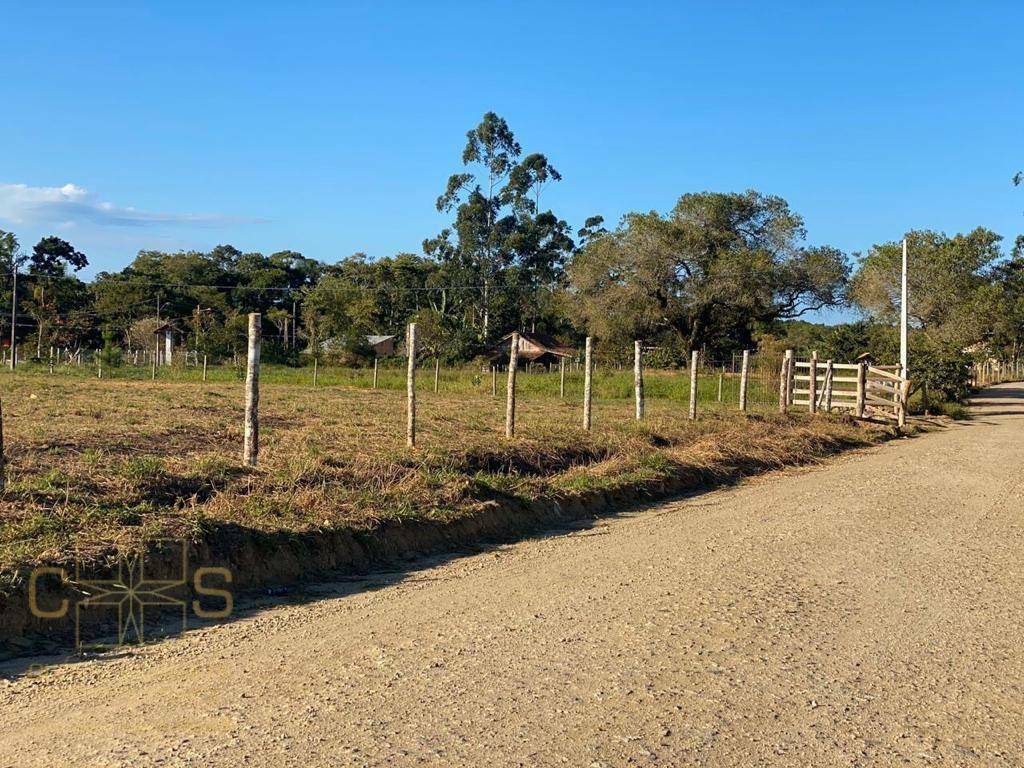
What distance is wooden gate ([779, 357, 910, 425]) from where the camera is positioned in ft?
86.8

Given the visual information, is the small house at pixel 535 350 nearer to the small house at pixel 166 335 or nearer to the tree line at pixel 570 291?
the tree line at pixel 570 291

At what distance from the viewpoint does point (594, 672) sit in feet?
17.8

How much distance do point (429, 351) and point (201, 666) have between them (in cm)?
5916

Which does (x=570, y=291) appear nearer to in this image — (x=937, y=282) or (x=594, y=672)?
(x=937, y=282)

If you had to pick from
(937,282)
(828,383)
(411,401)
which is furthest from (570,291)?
(411,401)

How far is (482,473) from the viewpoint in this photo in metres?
12.2

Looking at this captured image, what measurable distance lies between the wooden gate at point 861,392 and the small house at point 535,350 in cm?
3851

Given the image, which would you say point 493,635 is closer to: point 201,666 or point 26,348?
point 201,666

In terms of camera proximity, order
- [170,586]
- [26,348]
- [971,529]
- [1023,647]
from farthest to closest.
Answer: [26,348] → [971,529] → [170,586] → [1023,647]

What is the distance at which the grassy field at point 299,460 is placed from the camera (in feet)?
26.2

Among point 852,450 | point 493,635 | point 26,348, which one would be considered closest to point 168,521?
point 493,635

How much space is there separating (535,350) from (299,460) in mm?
66469

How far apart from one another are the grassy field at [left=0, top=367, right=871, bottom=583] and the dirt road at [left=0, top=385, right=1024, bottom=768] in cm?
144

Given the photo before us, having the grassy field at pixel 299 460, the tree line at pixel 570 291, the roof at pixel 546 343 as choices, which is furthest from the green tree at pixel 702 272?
the grassy field at pixel 299 460
